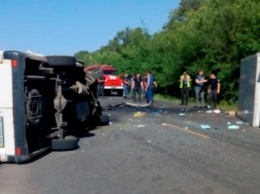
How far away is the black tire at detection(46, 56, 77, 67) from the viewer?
8.91 m

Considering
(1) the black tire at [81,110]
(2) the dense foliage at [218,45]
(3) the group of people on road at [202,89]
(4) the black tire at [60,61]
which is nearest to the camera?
(4) the black tire at [60,61]

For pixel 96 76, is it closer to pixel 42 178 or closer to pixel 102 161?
pixel 102 161

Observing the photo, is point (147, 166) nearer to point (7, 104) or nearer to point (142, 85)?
point (7, 104)

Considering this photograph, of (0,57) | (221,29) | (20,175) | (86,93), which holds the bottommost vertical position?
(20,175)

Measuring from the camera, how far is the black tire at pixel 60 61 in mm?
8906

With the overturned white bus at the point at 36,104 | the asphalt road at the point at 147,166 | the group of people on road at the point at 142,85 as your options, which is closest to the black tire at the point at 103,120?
the asphalt road at the point at 147,166

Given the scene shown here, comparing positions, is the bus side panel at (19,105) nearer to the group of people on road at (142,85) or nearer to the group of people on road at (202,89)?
the group of people on road at (202,89)

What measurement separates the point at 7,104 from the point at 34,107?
59 cm

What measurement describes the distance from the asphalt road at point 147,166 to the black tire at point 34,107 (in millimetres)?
815

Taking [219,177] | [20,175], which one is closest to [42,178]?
[20,175]

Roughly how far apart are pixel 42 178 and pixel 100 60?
53.7 metres

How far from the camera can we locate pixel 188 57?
26.5 meters

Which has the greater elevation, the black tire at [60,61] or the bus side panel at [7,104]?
the black tire at [60,61]

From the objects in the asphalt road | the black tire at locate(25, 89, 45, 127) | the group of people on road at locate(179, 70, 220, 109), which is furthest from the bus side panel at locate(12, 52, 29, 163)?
the group of people on road at locate(179, 70, 220, 109)
